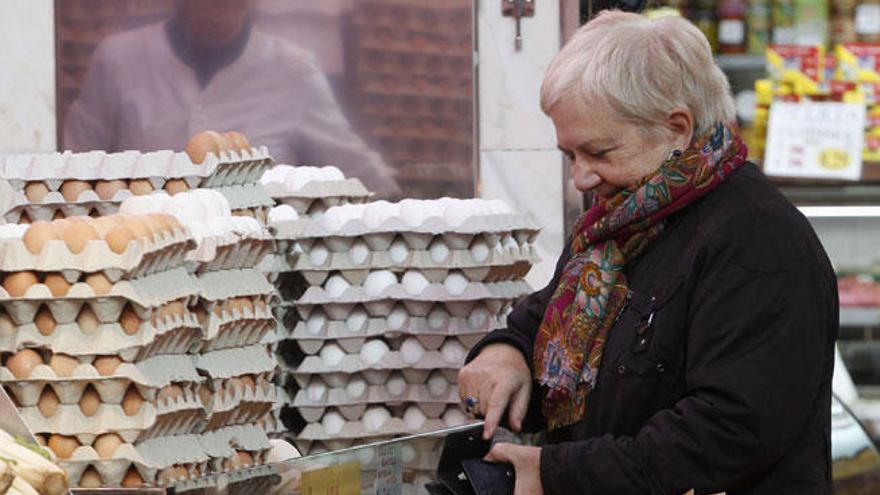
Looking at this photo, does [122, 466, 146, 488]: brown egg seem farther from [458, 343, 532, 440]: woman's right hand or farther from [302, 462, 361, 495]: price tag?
[458, 343, 532, 440]: woman's right hand

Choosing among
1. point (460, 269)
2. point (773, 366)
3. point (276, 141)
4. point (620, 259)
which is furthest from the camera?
point (276, 141)

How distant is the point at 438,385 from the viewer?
517 cm

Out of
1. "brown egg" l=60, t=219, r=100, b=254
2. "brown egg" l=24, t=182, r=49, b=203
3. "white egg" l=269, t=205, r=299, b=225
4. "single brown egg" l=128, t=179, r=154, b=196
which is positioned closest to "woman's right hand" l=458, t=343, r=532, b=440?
"brown egg" l=60, t=219, r=100, b=254

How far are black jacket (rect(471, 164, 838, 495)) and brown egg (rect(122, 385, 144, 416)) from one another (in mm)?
1276

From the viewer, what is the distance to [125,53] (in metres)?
7.11

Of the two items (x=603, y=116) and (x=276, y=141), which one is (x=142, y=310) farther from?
(x=276, y=141)

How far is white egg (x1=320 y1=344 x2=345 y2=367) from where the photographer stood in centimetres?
516

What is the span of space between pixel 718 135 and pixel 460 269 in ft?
7.56

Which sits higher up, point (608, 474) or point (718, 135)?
point (718, 135)

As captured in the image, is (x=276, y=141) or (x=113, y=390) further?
(x=276, y=141)

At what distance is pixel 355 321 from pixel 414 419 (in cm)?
33

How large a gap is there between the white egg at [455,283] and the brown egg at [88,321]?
1489mm

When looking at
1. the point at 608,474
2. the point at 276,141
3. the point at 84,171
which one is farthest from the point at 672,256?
the point at 276,141

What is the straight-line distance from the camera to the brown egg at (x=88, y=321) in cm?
387
